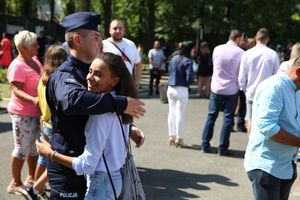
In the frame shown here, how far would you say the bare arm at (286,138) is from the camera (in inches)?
135

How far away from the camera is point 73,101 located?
9.21 feet

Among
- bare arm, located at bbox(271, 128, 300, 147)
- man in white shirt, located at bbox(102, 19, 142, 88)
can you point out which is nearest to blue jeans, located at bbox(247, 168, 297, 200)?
bare arm, located at bbox(271, 128, 300, 147)

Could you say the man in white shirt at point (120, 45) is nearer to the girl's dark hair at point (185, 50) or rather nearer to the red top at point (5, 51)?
the girl's dark hair at point (185, 50)

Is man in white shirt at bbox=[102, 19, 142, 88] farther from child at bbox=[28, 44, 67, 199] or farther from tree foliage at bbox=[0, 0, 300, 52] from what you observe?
tree foliage at bbox=[0, 0, 300, 52]

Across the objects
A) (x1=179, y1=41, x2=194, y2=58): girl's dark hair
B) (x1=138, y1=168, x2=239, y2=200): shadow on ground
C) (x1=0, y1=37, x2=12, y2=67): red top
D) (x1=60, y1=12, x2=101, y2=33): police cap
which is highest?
(x1=60, y1=12, x2=101, y2=33): police cap

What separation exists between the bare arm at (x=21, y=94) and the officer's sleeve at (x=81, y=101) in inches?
100

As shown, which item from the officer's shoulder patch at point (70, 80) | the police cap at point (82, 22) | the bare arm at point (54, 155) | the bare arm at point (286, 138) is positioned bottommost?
the bare arm at point (54, 155)

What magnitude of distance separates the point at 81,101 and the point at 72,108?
0.08 meters

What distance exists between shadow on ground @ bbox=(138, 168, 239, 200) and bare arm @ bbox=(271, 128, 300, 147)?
2.72m

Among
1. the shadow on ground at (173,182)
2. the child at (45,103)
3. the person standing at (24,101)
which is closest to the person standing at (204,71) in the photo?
the shadow on ground at (173,182)

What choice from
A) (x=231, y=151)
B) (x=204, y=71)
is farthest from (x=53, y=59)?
(x=204, y=71)

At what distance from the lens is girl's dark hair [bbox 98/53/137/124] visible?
9.53 ft

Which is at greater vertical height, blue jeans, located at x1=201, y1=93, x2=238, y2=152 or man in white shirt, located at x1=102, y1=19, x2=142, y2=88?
man in white shirt, located at x1=102, y1=19, x2=142, y2=88

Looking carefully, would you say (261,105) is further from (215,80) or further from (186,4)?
(186,4)
